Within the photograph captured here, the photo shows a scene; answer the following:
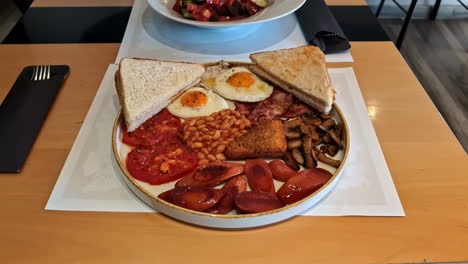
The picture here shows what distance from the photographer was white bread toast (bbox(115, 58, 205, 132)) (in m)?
1.46

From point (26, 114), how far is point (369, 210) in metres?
1.32

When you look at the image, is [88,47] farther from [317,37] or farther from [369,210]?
[369,210]

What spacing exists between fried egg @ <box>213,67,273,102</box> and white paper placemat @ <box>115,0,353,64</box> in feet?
0.92

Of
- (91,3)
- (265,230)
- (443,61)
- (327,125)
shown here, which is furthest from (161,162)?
(443,61)

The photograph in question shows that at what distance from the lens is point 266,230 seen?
3.83ft

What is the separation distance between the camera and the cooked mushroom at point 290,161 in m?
1.32

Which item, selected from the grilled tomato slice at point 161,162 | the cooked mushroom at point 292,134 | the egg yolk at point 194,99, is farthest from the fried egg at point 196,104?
the cooked mushroom at point 292,134

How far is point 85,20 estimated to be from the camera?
220 centimetres

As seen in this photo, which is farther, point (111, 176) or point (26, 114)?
point (26, 114)

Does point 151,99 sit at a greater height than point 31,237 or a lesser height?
greater

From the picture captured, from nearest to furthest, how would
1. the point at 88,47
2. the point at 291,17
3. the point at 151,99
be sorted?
the point at 151,99 → the point at 88,47 → the point at 291,17

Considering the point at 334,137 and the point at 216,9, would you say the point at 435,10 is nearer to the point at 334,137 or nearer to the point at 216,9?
the point at 216,9

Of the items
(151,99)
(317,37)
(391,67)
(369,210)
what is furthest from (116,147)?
(391,67)

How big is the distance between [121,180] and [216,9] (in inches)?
43.1
